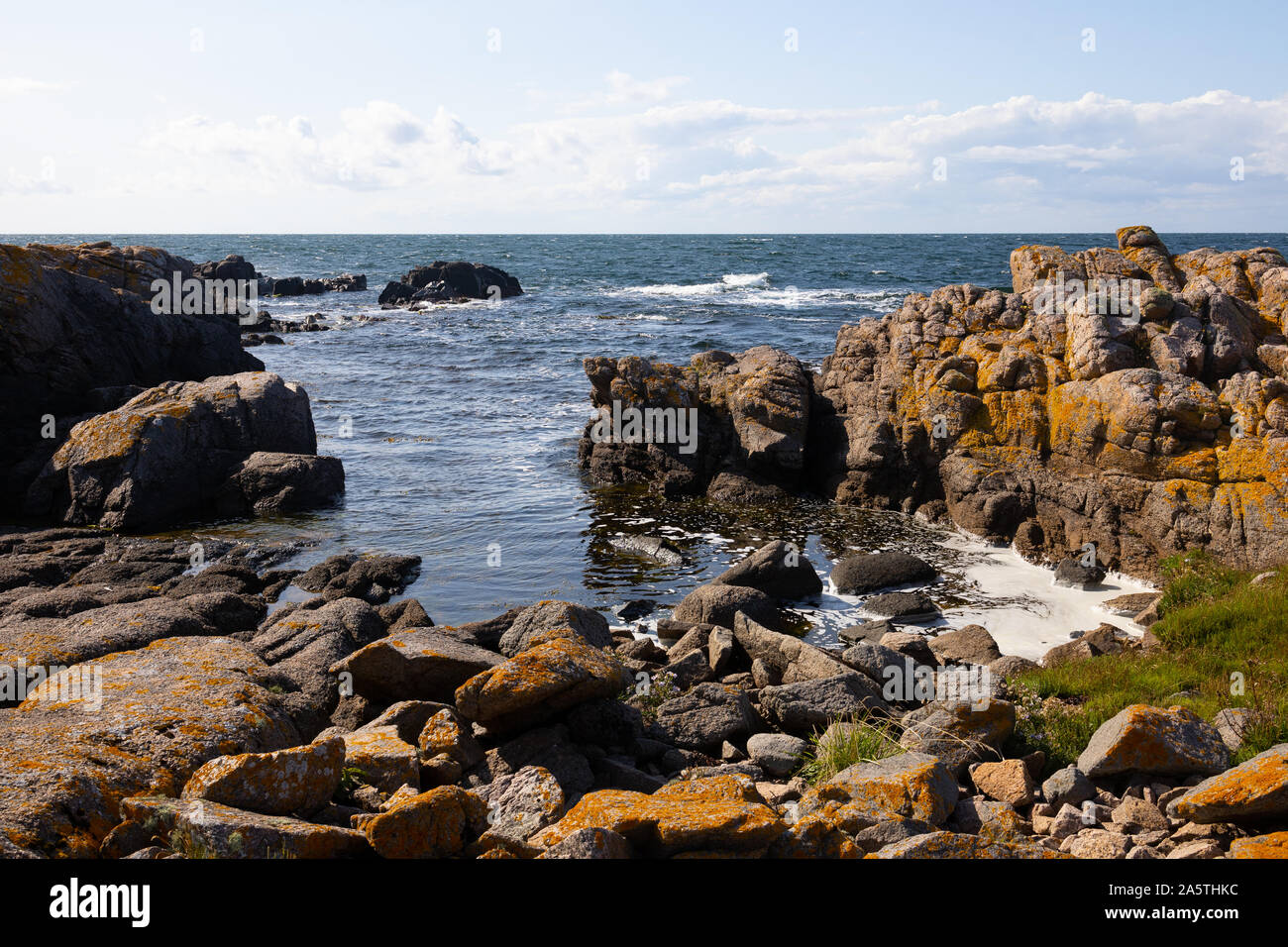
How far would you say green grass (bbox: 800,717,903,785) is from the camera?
798 cm

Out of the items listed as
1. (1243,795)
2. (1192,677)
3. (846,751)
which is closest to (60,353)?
(846,751)

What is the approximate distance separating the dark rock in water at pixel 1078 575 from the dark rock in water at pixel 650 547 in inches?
297

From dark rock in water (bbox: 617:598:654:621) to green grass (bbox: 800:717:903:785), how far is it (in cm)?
708

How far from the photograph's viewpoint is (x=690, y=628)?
13969 mm

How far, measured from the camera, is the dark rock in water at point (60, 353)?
70.0ft

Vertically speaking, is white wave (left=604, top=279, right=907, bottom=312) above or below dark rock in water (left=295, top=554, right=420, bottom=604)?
above

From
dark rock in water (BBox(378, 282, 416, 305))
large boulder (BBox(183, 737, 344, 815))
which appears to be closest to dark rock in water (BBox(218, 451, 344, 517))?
large boulder (BBox(183, 737, 344, 815))

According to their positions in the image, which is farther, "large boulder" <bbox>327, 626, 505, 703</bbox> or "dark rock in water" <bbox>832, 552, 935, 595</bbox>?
"dark rock in water" <bbox>832, 552, 935, 595</bbox>

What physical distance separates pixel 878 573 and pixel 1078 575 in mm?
3837

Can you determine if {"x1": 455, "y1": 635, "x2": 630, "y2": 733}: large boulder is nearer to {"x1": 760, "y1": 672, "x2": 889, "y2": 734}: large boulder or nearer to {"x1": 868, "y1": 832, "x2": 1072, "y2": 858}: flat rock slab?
{"x1": 760, "y1": 672, "x2": 889, "y2": 734}: large boulder

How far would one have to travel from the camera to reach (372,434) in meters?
29.9

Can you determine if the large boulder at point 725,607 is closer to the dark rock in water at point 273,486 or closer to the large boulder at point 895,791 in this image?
the large boulder at point 895,791
